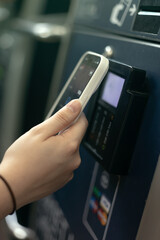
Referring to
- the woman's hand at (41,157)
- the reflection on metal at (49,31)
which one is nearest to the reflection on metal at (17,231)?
the woman's hand at (41,157)

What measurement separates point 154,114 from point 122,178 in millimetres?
141

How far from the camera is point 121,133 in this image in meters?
0.59

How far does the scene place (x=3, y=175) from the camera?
21.1 inches

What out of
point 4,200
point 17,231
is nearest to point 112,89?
point 4,200

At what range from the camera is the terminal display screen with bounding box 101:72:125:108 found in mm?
628

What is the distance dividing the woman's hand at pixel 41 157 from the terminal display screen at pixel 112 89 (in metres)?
0.10

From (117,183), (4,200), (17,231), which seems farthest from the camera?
(17,231)

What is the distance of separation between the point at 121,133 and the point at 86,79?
0.38 feet

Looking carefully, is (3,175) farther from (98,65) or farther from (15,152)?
(98,65)

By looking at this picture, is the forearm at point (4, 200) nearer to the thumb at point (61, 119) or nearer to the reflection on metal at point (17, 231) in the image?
the thumb at point (61, 119)

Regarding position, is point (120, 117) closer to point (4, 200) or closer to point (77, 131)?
point (77, 131)

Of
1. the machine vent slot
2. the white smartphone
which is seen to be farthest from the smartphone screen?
the machine vent slot

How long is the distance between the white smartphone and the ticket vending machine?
4 centimetres

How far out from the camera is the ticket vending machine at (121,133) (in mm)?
580
